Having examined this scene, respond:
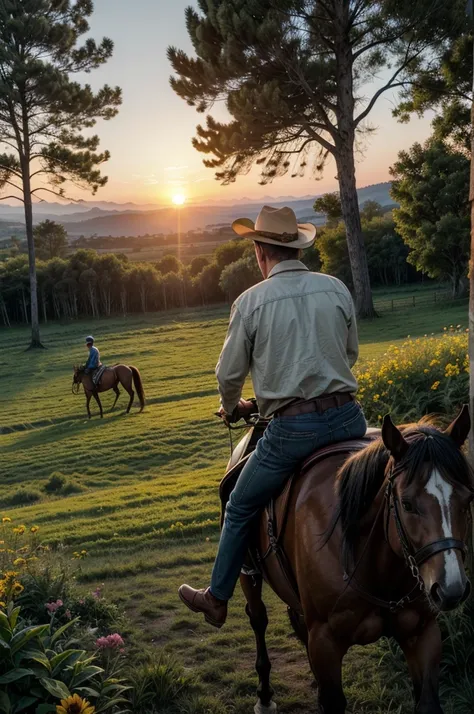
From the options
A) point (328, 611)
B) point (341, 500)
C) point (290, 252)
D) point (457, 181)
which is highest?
point (457, 181)

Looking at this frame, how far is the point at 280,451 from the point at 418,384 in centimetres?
639

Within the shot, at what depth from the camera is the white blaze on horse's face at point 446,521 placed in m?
2.11

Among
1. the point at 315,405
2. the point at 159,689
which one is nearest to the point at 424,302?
the point at 159,689

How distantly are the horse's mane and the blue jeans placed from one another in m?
0.34

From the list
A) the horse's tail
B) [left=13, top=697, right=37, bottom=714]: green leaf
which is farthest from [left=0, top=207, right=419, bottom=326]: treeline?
[left=13, top=697, right=37, bottom=714]: green leaf

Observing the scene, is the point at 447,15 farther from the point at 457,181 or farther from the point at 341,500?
the point at 341,500

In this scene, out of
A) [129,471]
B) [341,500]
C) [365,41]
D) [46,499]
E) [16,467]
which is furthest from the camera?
[365,41]

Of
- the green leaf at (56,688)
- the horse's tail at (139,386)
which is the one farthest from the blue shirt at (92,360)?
the green leaf at (56,688)

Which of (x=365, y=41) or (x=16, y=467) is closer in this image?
(x=16, y=467)

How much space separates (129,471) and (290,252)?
9369 mm

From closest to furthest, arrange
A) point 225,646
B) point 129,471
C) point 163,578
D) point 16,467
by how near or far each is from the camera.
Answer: point 225,646 → point 163,578 → point 129,471 → point 16,467

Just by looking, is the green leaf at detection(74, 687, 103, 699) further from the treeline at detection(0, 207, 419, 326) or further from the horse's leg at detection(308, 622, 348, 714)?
the treeline at detection(0, 207, 419, 326)

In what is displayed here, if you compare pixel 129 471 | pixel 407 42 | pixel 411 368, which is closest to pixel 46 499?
pixel 129 471

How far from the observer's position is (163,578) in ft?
20.6
